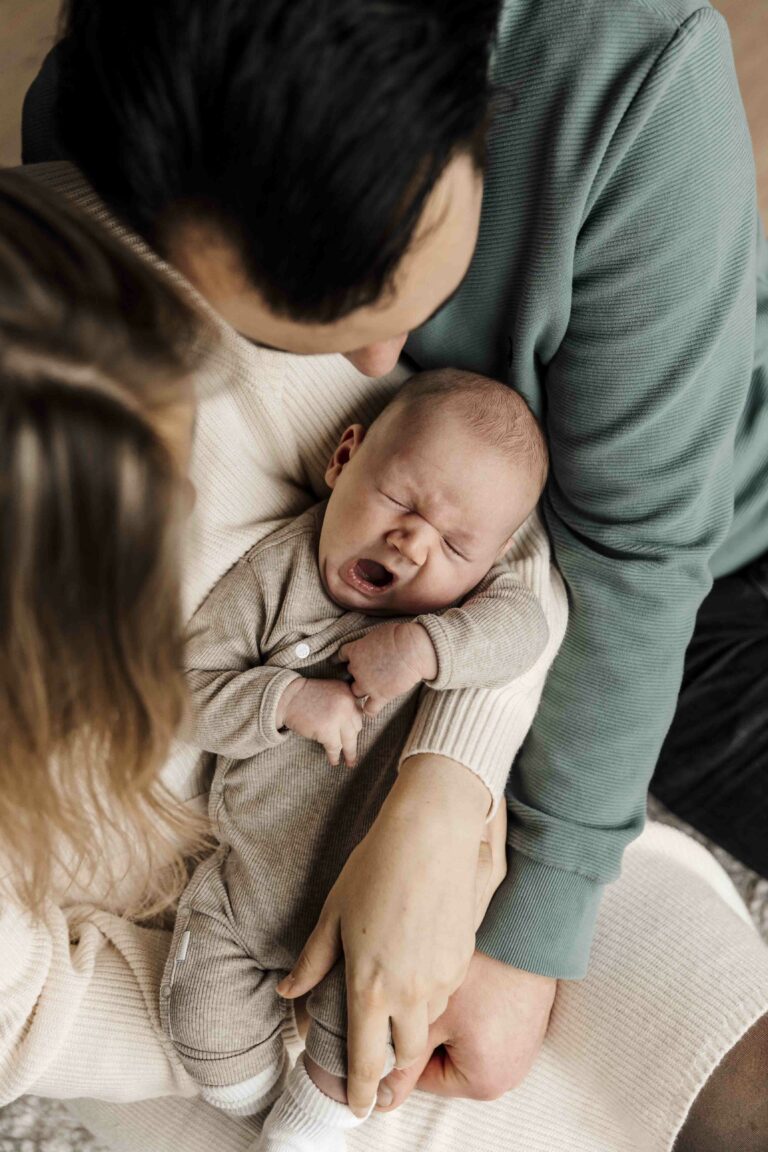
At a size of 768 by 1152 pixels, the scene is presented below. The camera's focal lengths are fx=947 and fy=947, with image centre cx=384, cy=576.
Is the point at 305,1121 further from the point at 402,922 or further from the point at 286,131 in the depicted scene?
the point at 286,131

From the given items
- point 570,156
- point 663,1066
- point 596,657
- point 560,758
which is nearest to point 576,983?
point 663,1066

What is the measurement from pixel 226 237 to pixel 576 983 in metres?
0.78

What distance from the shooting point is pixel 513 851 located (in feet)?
3.18

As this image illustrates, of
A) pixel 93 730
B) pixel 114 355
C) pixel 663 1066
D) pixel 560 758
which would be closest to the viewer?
pixel 114 355

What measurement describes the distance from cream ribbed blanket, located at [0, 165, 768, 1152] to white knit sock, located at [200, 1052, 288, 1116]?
0.04m

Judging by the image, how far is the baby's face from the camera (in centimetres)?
90

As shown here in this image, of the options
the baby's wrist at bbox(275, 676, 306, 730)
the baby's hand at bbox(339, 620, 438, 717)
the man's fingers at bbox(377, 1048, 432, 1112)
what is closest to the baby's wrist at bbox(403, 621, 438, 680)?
the baby's hand at bbox(339, 620, 438, 717)

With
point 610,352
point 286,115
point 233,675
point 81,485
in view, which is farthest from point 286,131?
point 233,675

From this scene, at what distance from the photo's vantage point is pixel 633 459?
0.86 meters

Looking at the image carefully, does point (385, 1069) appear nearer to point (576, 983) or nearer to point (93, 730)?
point (576, 983)

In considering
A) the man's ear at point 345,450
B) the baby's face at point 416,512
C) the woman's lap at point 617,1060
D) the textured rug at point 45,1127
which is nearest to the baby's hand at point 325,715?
the baby's face at point 416,512

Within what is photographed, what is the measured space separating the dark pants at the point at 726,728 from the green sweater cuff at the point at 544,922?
10.7 inches

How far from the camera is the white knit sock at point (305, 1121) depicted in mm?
794

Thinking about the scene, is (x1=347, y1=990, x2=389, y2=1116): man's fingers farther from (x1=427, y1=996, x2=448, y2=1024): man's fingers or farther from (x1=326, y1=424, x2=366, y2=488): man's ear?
(x1=326, y1=424, x2=366, y2=488): man's ear
